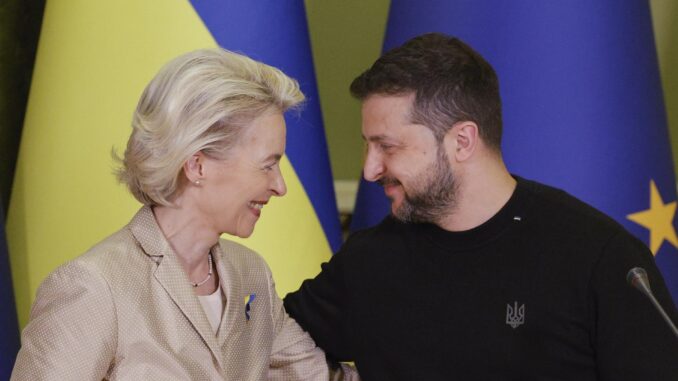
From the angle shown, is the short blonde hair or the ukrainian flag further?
the ukrainian flag

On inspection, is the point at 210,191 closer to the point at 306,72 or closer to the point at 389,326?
the point at 389,326

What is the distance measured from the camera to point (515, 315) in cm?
160

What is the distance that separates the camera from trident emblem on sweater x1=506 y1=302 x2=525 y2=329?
1.60 meters

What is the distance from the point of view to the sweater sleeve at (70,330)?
4.53 feet

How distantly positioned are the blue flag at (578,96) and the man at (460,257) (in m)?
0.47

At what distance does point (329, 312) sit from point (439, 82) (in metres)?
0.40

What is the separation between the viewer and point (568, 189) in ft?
7.09

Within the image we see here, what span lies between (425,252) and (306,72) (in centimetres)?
68

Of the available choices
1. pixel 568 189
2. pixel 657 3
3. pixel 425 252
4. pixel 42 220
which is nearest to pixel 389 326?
pixel 425 252

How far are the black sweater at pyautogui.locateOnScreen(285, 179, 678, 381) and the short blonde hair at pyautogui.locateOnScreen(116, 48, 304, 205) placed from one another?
35cm

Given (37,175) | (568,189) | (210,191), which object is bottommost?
(568,189)

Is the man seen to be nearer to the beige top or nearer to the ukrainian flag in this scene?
the beige top

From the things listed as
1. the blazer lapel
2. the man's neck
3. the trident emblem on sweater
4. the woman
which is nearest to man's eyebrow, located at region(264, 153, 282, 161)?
the woman

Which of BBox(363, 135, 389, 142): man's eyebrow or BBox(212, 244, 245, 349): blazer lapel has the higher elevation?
BBox(363, 135, 389, 142): man's eyebrow
